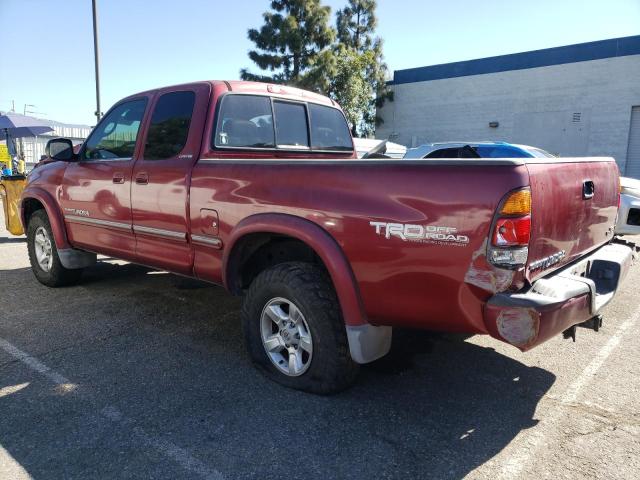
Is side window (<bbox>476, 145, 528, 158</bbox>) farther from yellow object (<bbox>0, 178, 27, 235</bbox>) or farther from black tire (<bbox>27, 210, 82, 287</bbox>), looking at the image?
yellow object (<bbox>0, 178, 27, 235</bbox>)

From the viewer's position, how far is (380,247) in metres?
2.61

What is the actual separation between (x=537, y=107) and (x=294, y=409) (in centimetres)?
2447

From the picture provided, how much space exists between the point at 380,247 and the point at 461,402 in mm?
1213

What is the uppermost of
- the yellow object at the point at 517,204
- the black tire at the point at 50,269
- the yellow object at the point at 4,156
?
the yellow object at the point at 4,156

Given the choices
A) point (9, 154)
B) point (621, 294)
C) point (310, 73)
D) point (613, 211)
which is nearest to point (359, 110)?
point (310, 73)

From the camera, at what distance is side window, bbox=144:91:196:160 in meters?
3.90

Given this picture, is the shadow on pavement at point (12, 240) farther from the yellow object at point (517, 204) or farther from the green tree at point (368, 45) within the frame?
the green tree at point (368, 45)

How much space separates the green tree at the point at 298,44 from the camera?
24141mm

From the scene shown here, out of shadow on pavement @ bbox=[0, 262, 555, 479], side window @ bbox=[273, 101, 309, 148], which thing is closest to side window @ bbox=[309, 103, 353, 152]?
side window @ bbox=[273, 101, 309, 148]

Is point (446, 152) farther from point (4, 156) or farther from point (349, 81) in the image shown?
point (4, 156)

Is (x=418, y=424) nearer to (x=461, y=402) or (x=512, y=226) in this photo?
(x=461, y=402)

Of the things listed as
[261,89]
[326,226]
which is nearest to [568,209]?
[326,226]

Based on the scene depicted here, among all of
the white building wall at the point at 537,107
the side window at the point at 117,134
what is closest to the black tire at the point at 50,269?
the side window at the point at 117,134

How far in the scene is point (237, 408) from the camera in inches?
116
